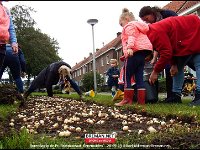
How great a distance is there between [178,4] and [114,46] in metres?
18.9

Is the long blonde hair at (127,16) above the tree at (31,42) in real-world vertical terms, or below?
below

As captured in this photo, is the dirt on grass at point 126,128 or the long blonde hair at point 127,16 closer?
the dirt on grass at point 126,128

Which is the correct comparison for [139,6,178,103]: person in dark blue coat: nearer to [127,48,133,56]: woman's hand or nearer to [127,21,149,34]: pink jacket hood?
[127,21,149,34]: pink jacket hood

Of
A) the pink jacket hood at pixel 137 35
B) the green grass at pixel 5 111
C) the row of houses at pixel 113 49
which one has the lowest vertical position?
the green grass at pixel 5 111

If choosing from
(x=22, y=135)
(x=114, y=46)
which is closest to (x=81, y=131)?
(x=22, y=135)

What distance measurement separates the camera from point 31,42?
5244 centimetres

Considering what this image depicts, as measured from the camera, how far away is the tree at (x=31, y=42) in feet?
172

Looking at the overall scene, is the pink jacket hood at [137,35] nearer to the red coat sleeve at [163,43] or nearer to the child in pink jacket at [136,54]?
the child in pink jacket at [136,54]

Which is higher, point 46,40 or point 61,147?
point 46,40

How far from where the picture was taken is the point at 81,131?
3715 millimetres

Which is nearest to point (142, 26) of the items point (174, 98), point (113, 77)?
point (174, 98)

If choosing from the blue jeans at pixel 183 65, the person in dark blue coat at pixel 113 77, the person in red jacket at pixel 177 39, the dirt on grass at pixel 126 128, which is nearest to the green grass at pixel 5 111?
the dirt on grass at pixel 126 128

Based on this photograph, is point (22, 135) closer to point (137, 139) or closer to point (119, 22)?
point (137, 139)

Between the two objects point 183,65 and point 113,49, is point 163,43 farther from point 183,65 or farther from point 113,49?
point 113,49
